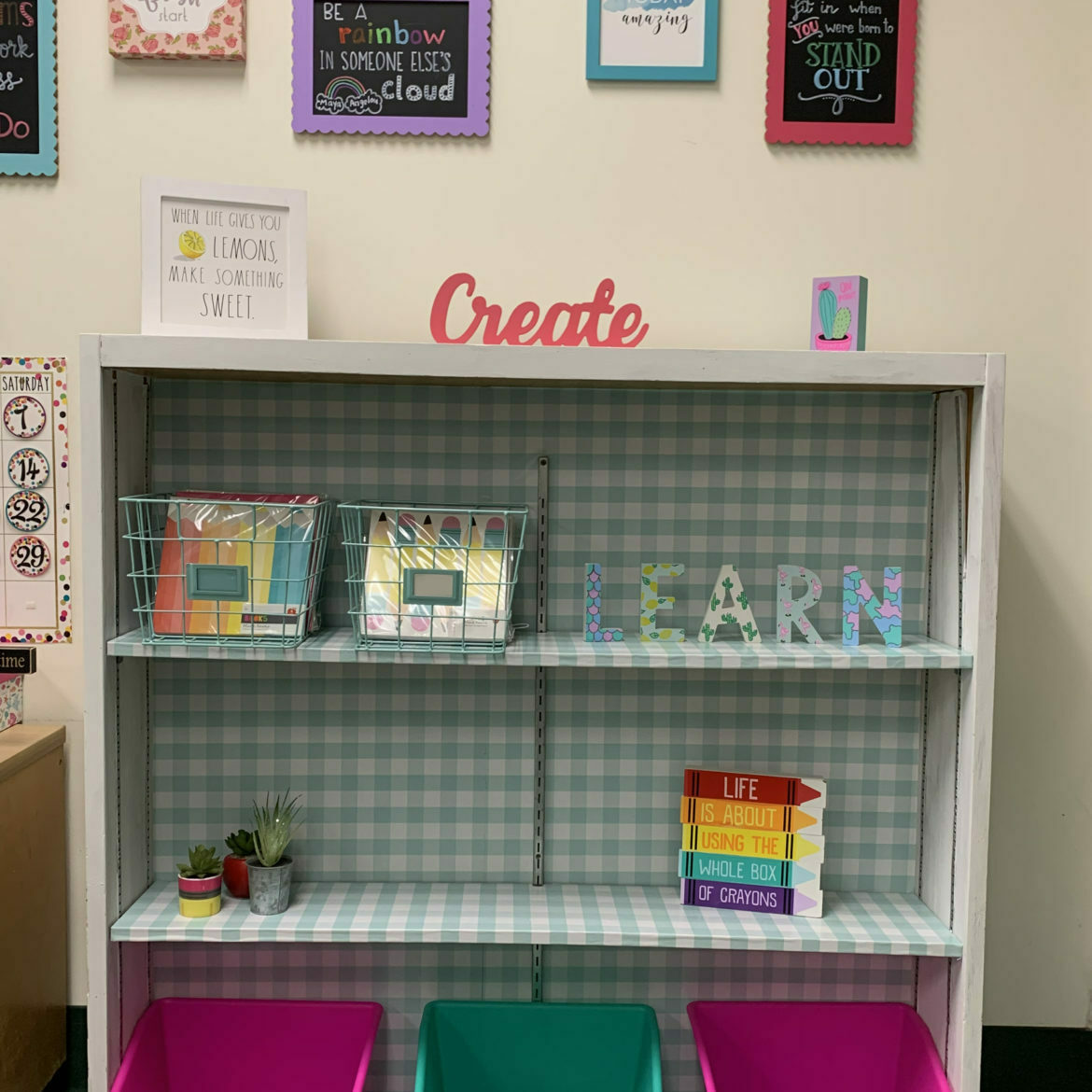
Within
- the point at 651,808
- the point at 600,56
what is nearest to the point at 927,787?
the point at 651,808

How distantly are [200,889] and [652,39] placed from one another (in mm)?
1662

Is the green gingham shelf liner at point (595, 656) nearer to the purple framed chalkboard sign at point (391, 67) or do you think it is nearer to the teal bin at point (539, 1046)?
the teal bin at point (539, 1046)

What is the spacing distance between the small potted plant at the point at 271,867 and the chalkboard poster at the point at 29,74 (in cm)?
127

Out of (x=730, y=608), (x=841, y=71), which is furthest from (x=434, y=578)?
(x=841, y=71)

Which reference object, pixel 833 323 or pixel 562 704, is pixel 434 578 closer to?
pixel 562 704

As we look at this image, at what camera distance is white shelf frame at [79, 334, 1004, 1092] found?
1.57m

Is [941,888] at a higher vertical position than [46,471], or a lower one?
lower

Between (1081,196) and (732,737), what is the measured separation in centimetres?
118

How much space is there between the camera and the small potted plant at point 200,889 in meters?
1.69

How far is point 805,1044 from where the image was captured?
1.93m

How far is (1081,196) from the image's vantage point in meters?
1.92

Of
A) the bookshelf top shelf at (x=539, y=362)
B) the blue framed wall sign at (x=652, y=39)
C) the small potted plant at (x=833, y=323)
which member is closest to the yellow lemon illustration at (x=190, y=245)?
the bookshelf top shelf at (x=539, y=362)

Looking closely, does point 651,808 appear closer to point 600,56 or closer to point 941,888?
point 941,888

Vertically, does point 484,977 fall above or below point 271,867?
below
